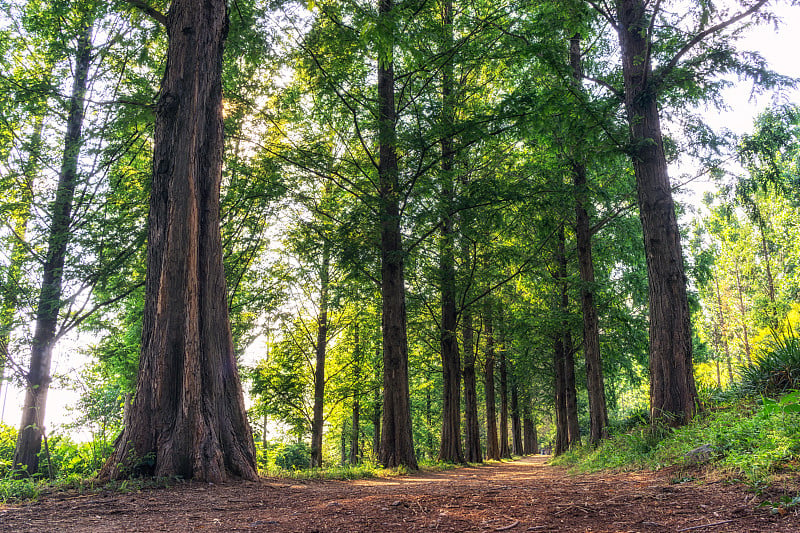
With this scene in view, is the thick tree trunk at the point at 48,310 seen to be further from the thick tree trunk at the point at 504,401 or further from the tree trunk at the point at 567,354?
the thick tree trunk at the point at 504,401

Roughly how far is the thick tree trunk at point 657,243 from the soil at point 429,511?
9.79ft

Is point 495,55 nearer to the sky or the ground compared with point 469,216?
nearer to the sky

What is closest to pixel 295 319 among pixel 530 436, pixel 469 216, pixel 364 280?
pixel 364 280

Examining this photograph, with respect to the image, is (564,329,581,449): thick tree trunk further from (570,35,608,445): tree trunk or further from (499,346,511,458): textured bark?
(499,346,511,458): textured bark

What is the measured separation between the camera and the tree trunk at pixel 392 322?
987cm

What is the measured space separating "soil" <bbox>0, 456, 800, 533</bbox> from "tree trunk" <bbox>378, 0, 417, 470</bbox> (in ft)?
17.2

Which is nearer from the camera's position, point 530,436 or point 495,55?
point 495,55

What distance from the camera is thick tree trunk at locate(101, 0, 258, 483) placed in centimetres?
562

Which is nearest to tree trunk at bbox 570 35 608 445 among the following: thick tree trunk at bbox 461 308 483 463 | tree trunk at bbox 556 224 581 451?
tree trunk at bbox 556 224 581 451

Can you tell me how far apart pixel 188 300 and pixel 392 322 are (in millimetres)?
5147

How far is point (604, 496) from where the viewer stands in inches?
163

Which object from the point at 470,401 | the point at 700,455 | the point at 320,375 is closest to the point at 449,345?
the point at 470,401

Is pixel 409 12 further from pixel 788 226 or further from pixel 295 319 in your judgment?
pixel 788 226

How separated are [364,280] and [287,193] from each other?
2.88 m
